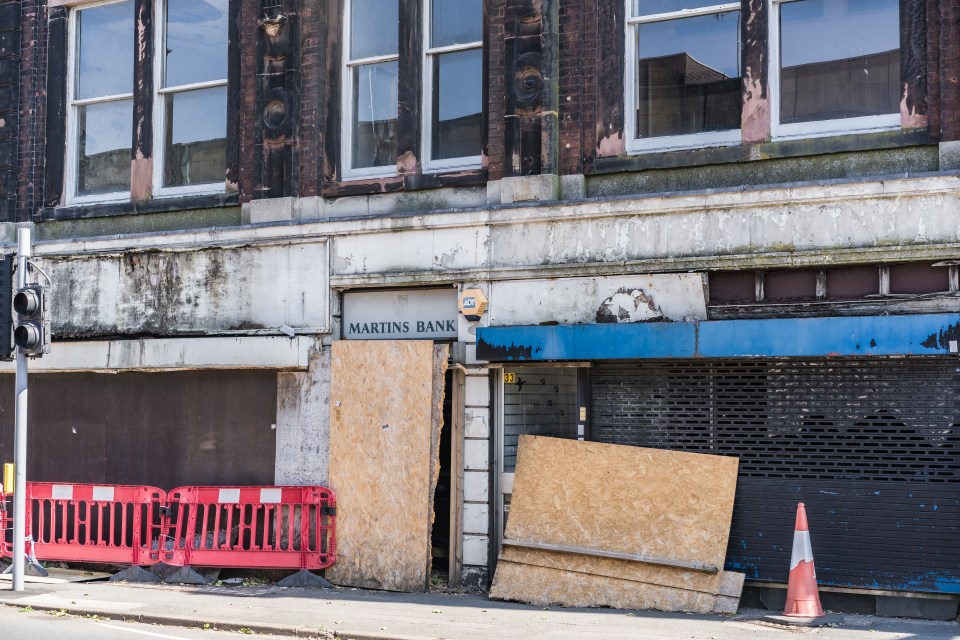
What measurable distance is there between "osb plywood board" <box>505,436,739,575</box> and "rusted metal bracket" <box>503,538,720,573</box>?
2.3 inches

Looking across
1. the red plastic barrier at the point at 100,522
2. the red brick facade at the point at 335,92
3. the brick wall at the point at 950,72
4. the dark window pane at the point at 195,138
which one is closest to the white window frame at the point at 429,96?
the red brick facade at the point at 335,92

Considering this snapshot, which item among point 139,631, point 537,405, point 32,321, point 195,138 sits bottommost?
point 139,631

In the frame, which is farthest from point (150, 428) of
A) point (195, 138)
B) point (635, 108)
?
point (635, 108)

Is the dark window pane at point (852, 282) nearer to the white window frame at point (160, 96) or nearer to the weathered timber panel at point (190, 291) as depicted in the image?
the weathered timber panel at point (190, 291)

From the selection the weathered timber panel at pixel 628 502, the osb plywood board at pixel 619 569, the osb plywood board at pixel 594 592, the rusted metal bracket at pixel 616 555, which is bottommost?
the osb plywood board at pixel 594 592

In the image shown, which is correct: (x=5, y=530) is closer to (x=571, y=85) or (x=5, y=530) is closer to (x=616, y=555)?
(x=616, y=555)

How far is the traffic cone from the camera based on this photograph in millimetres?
10648

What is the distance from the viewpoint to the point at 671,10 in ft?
41.8

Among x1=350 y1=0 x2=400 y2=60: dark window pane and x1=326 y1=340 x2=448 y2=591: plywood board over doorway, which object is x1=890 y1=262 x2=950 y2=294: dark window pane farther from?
x1=350 y1=0 x2=400 y2=60: dark window pane

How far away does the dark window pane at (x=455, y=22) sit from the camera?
13.9 meters

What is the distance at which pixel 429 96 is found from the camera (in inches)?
557

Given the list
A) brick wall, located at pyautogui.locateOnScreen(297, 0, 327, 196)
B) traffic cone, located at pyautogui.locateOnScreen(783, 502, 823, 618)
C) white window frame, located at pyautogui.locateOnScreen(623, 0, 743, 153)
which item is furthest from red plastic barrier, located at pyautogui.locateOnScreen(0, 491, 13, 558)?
traffic cone, located at pyautogui.locateOnScreen(783, 502, 823, 618)

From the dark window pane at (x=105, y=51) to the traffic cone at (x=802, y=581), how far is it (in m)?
10.5

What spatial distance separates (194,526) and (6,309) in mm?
3189
